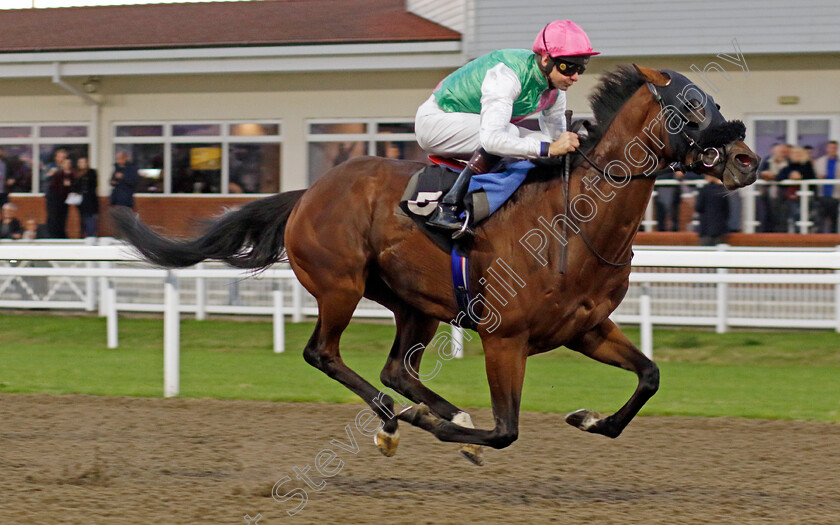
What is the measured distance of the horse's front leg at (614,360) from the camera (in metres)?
4.20

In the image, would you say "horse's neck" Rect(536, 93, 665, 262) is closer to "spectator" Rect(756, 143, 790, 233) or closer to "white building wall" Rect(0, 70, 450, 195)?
"spectator" Rect(756, 143, 790, 233)

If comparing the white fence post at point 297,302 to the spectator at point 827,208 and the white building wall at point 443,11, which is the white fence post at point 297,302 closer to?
the white building wall at point 443,11

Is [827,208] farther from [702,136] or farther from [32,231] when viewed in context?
[32,231]

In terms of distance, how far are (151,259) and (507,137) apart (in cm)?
207

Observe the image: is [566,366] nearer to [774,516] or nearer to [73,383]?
[73,383]

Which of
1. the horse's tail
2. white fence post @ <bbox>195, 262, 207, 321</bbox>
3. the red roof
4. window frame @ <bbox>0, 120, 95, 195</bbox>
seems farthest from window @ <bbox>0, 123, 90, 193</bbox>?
the horse's tail

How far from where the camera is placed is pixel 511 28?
1201 cm

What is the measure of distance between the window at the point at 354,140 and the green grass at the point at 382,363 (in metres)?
3.33

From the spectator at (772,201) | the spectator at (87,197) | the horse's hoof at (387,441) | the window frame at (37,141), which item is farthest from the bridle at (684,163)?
the window frame at (37,141)

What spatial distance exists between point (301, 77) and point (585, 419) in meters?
9.53

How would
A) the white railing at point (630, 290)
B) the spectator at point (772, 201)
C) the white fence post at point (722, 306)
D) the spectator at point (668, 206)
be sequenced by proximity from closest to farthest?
the white railing at point (630, 290) < the white fence post at point (722, 306) < the spectator at point (772, 201) < the spectator at point (668, 206)

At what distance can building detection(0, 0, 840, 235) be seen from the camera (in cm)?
1155

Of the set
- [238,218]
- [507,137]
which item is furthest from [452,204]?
[238,218]

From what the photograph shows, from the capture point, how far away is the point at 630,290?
367 inches
